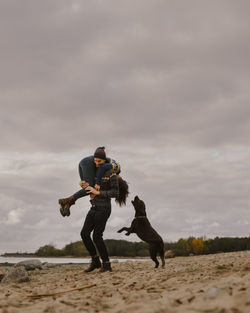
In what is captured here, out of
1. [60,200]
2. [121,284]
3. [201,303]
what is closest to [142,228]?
[60,200]

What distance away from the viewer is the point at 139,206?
10.8m

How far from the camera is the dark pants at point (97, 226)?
978cm

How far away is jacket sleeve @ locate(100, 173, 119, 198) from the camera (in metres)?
9.71

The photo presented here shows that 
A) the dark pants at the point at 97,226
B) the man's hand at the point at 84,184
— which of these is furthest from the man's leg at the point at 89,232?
the man's hand at the point at 84,184

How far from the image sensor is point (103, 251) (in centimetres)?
987

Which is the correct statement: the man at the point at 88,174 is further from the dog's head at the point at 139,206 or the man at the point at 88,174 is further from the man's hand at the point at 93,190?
the dog's head at the point at 139,206

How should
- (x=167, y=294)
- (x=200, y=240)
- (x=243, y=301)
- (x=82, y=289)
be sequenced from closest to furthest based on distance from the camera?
(x=243, y=301) < (x=167, y=294) < (x=82, y=289) < (x=200, y=240)

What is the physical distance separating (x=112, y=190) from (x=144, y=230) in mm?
1697

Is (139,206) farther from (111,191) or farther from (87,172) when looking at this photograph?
(87,172)

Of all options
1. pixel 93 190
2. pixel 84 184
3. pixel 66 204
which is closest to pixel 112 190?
pixel 93 190

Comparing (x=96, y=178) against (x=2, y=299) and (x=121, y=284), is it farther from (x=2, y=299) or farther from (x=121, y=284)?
(x=2, y=299)

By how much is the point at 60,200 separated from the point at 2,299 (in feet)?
12.5

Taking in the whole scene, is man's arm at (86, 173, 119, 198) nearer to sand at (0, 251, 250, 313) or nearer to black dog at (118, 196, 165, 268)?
black dog at (118, 196, 165, 268)

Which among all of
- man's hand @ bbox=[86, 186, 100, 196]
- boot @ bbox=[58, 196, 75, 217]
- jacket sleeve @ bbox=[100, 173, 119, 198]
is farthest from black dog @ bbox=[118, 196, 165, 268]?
boot @ bbox=[58, 196, 75, 217]
